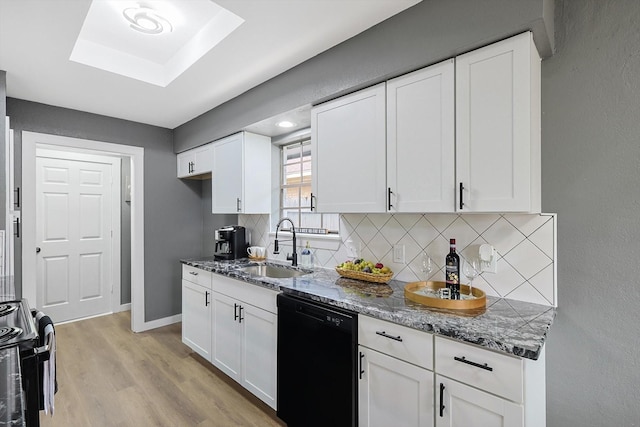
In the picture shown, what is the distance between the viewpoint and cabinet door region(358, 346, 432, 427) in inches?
54.0

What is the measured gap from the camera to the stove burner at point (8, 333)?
112 cm

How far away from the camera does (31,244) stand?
9.80ft

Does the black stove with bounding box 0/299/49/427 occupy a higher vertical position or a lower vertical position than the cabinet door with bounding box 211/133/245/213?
lower

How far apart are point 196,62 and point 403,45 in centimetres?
A: 143

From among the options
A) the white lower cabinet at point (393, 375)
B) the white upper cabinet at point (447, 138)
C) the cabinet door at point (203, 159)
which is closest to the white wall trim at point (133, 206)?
the cabinet door at point (203, 159)

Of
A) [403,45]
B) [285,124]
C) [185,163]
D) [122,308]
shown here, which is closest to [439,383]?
[403,45]

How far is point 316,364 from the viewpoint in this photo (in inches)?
70.4

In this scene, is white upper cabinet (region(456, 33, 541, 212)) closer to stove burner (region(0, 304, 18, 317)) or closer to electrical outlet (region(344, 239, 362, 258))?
electrical outlet (region(344, 239, 362, 258))

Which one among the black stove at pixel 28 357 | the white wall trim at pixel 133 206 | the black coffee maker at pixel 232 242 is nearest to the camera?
the black stove at pixel 28 357

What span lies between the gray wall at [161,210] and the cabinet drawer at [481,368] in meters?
3.53

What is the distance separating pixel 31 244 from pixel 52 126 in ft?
3.75

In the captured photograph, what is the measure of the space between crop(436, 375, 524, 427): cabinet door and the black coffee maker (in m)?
2.36

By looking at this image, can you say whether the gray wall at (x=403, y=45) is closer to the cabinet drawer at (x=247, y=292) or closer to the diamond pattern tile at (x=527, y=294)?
the diamond pattern tile at (x=527, y=294)

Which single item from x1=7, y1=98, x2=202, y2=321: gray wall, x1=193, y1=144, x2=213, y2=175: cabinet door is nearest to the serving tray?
x1=193, y1=144, x2=213, y2=175: cabinet door
